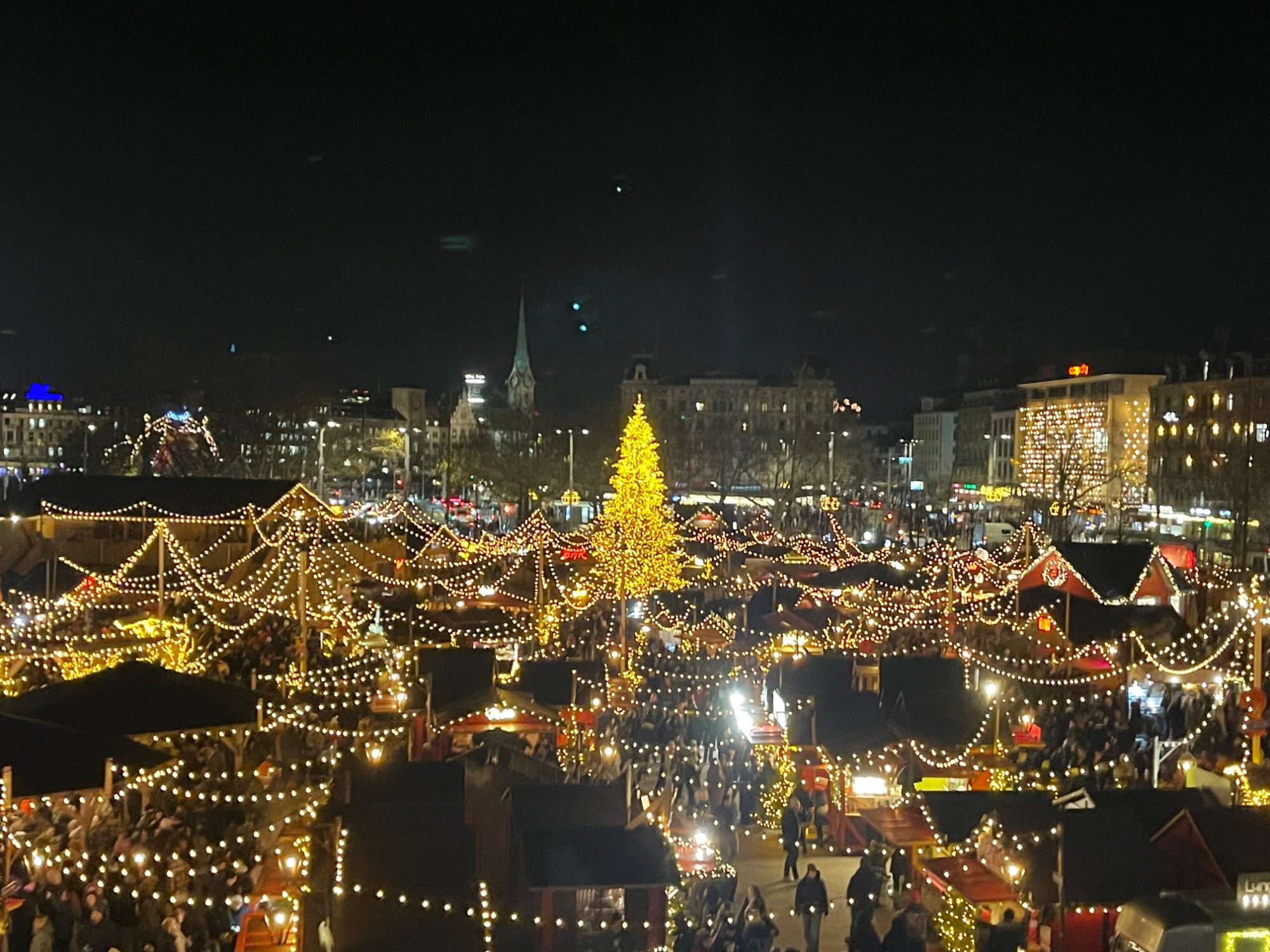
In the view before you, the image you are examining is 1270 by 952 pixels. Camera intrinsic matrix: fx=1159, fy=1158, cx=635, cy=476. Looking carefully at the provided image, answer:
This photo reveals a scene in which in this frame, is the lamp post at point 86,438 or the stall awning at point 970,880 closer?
the stall awning at point 970,880

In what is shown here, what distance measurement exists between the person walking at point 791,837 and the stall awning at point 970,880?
166 cm

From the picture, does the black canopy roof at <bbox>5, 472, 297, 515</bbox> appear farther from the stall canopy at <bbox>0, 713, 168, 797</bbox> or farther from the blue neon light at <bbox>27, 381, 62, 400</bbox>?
the blue neon light at <bbox>27, 381, 62, 400</bbox>

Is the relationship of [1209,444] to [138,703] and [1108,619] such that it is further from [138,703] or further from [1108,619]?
[138,703]

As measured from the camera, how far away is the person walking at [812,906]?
924 cm

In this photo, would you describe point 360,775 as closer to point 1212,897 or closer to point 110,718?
point 110,718

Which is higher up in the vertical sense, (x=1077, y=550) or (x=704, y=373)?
(x=704, y=373)

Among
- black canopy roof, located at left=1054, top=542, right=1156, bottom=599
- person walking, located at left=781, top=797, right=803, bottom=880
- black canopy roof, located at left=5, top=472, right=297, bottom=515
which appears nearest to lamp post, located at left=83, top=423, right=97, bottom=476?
black canopy roof, located at left=5, top=472, right=297, bottom=515

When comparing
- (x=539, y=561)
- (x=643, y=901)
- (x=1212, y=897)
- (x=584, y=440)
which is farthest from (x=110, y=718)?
(x=584, y=440)

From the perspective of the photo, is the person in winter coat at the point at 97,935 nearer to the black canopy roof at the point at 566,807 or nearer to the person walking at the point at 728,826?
the black canopy roof at the point at 566,807

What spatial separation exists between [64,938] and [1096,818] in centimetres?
762

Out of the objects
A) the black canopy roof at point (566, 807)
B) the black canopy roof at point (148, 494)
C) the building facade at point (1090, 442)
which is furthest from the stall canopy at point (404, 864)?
the building facade at point (1090, 442)

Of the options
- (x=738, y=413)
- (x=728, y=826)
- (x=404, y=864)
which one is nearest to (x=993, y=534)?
(x=728, y=826)

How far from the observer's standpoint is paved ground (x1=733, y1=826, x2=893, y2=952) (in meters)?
9.86

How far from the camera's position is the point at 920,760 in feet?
42.0
